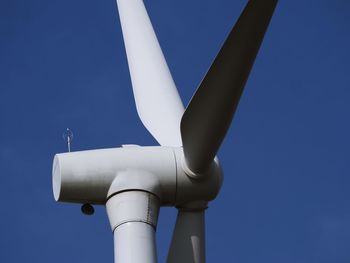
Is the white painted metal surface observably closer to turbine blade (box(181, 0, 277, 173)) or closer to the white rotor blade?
turbine blade (box(181, 0, 277, 173))

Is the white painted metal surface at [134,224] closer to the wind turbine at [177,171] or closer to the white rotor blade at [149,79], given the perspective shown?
the wind turbine at [177,171]

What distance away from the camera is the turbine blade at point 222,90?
1264 centimetres

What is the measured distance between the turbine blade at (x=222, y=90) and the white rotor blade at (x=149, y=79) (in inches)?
55.6

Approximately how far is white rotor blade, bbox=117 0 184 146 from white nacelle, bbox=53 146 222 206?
1.18 meters

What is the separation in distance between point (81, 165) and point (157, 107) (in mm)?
2430

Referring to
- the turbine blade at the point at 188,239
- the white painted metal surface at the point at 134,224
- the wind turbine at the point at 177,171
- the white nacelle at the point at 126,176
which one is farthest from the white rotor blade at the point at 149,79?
the white painted metal surface at the point at 134,224

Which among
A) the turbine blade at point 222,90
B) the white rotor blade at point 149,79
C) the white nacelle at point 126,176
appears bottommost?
the white nacelle at point 126,176

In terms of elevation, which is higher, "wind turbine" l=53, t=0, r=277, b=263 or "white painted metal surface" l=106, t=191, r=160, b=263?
"wind turbine" l=53, t=0, r=277, b=263

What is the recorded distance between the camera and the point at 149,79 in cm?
1634

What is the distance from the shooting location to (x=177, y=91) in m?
16.4

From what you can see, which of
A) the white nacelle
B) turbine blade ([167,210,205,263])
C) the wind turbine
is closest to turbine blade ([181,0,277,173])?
the wind turbine

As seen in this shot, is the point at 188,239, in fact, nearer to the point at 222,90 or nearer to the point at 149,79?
the point at 222,90

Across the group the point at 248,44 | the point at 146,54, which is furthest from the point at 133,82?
the point at 248,44

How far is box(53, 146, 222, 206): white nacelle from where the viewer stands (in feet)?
45.3
